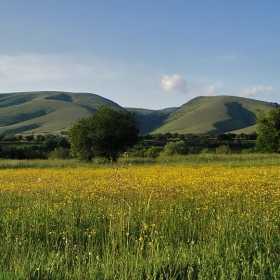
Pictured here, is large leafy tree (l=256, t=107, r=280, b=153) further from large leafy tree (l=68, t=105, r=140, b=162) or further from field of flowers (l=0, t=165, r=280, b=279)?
field of flowers (l=0, t=165, r=280, b=279)

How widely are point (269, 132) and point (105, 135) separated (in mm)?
22014

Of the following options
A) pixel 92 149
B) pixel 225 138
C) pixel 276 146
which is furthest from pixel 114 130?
pixel 225 138

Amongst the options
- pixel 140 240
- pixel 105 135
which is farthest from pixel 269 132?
pixel 140 240

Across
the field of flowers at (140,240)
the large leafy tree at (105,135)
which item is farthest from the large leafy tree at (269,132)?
the field of flowers at (140,240)

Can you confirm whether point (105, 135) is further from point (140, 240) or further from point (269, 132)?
point (140, 240)

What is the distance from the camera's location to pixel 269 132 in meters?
46.2

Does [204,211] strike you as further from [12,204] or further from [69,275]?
[12,204]

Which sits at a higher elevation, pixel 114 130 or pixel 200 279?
pixel 114 130

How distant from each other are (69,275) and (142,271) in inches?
33.2

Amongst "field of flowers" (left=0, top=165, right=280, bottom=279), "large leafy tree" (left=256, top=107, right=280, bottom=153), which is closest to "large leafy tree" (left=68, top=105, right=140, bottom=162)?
"large leafy tree" (left=256, top=107, right=280, bottom=153)

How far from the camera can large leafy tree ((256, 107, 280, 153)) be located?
45281 millimetres

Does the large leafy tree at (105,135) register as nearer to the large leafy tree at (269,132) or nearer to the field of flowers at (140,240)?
the large leafy tree at (269,132)

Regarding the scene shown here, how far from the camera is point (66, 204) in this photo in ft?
26.4

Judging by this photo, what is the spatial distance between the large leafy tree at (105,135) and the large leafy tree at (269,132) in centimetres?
1722
